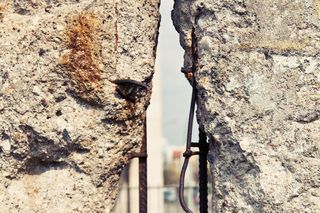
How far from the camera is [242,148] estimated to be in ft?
5.96

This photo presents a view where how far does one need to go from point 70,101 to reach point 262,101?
46cm

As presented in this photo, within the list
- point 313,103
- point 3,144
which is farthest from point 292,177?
point 3,144

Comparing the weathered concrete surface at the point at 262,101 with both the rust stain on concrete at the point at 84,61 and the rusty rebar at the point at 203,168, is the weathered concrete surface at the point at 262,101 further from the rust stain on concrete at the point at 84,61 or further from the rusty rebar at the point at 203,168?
the rust stain on concrete at the point at 84,61

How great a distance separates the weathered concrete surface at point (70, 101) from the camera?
76.0 inches

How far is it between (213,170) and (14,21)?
61 centimetres

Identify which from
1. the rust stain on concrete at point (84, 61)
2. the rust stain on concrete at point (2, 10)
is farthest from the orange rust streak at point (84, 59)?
the rust stain on concrete at point (2, 10)

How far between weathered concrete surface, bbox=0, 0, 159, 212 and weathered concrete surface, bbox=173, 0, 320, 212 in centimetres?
19

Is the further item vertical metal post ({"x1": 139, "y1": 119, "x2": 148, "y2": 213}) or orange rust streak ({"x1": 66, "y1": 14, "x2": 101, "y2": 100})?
vertical metal post ({"x1": 139, "y1": 119, "x2": 148, "y2": 213})

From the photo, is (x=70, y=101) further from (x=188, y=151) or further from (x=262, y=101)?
(x=262, y=101)

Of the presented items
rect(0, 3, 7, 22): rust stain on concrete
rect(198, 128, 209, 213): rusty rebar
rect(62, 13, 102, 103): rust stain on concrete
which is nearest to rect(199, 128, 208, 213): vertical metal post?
rect(198, 128, 209, 213): rusty rebar

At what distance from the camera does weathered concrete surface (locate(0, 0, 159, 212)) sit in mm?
1932

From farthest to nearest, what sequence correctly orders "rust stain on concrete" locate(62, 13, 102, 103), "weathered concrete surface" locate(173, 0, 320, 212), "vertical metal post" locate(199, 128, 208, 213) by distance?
"vertical metal post" locate(199, 128, 208, 213) → "rust stain on concrete" locate(62, 13, 102, 103) → "weathered concrete surface" locate(173, 0, 320, 212)

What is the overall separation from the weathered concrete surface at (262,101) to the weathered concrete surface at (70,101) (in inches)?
7.4

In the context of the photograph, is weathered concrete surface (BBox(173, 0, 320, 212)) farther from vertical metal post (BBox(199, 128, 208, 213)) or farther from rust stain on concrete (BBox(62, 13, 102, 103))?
rust stain on concrete (BBox(62, 13, 102, 103))
